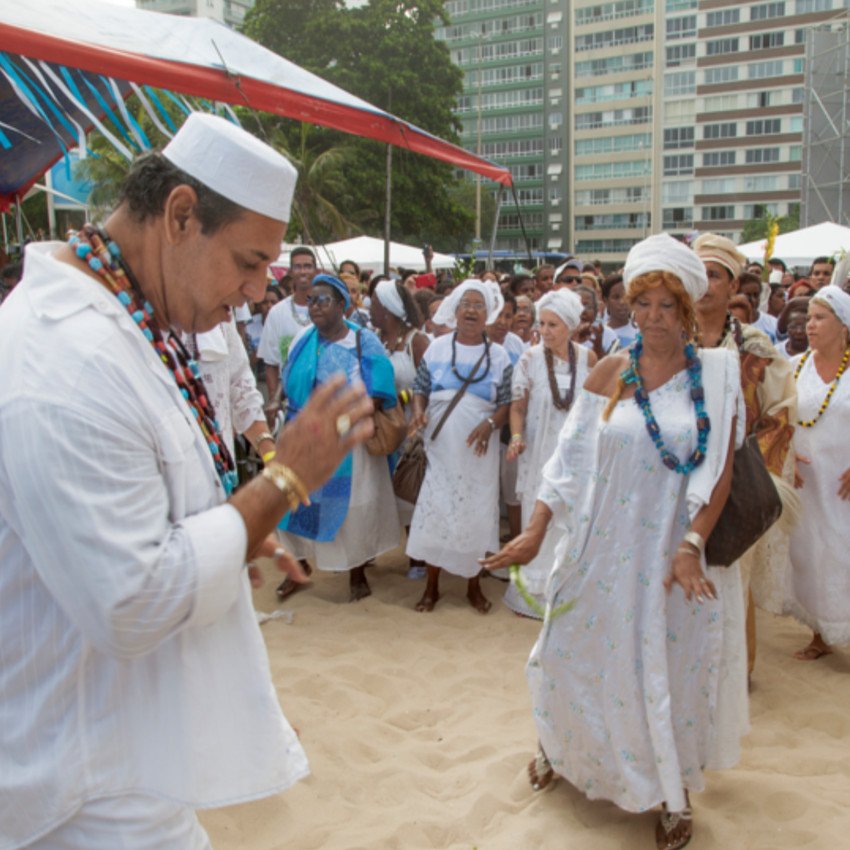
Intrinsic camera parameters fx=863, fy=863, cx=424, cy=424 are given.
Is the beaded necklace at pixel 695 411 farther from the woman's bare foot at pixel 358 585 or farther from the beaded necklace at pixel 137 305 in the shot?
the woman's bare foot at pixel 358 585

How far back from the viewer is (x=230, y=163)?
1.46 m

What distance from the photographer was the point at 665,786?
2.93m

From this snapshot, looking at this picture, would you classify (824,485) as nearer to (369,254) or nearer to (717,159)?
(369,254)

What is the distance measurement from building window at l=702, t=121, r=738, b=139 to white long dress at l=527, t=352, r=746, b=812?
73631mm

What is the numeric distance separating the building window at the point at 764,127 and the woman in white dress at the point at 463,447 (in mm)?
71259

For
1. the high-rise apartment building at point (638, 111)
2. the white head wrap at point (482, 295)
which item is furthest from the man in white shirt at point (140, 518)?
the high-rise apartment building at point (638, 111)

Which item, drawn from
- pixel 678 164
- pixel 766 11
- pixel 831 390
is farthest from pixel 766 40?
pixel 831 390

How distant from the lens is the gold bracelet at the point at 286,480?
1.46 metres

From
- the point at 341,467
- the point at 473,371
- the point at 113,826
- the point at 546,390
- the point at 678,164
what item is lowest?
the point at 341,467

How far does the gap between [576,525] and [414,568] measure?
3167 mm

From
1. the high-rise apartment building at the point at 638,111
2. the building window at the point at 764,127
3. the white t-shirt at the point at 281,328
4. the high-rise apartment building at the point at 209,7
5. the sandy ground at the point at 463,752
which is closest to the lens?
the sandy ground at the point at 463,752

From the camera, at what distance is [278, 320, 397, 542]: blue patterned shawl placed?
5516 mm

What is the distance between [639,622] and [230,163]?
220 cm

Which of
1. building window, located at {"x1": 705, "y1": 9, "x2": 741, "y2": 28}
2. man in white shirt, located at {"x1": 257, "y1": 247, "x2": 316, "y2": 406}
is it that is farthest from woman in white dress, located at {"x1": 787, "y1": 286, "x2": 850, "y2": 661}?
building window, located at {"x1": 705, "y1": 9, "x2": 741, "y2": 28}
